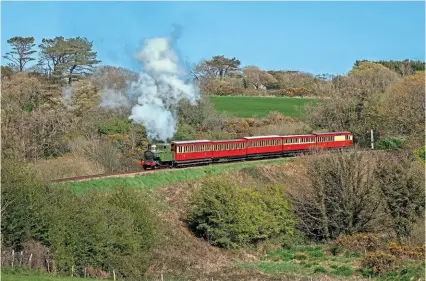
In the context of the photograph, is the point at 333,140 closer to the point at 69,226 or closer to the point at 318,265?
the point at 318,265

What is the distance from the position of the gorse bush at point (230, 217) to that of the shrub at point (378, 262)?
720 cm

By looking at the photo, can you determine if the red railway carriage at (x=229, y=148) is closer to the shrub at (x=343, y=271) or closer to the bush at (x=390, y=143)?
the shrub at (x=343, y=271)

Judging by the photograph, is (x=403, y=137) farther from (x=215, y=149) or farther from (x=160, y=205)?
(x=160, y=205)

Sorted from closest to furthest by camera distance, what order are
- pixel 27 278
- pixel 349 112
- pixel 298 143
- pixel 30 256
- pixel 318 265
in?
pixel 27 278 < pixel 30 256 < pixel 318 265 < pixel 298 143 < pixel 349 112

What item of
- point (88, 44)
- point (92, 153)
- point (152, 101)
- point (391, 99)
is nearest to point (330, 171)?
point (152, 101)

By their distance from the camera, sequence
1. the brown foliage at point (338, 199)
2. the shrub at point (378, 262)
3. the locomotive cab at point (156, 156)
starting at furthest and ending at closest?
the locomotive cab at point (156, 156)
the brown foliage at point (338, 199)
the shrub at point (378, 262)

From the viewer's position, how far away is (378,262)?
3173cm

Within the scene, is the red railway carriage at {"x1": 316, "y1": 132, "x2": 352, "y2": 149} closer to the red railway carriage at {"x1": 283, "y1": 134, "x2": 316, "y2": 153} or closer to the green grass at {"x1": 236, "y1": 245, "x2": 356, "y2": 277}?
the red railway carriage at {"x1": 283, "y1": 134, "x2": 316, "y2": 153}

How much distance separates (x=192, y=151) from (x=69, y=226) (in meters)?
16.4

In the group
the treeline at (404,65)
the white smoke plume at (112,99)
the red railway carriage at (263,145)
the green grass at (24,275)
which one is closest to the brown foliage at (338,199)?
the red railway carriage at (263,145)

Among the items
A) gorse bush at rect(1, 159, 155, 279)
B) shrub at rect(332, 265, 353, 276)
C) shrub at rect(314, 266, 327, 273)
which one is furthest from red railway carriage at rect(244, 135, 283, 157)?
gorse bush at rect(1, 159, 155, 279)

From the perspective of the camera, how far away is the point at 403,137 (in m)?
61.4

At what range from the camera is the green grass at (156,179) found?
3622 centimetres

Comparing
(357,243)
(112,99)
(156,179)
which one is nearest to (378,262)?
(357,243)
